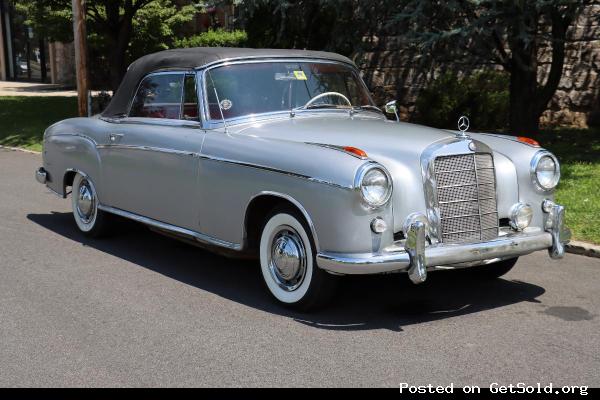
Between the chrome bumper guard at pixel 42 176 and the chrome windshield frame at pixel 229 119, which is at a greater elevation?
the chrome windshield frame at pixel 229 119

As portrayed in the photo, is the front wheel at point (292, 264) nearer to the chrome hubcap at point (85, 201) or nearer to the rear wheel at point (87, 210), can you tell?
the rear wheel at point (87, 210)

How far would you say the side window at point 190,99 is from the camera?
5.93 meters

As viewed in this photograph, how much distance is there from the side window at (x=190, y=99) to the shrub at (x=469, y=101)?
8343mm

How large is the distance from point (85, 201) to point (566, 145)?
309 inches

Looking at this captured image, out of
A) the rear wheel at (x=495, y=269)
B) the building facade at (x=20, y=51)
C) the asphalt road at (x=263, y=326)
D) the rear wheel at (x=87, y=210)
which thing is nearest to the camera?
the asphalt road at (x=263, y=326)

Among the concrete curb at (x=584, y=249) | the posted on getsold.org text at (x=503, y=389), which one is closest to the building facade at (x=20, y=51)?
the concrete curb at (x=584, y=249)

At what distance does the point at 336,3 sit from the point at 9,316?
7.65m

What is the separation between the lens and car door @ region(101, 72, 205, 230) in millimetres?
5762

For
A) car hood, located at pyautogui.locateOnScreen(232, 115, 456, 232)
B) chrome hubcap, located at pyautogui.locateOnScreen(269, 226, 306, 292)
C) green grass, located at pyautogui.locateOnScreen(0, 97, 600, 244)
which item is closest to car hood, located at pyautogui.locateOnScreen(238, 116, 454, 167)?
car hood, located at pyautogui.locateOnScreen(232, 115, 456, 232)

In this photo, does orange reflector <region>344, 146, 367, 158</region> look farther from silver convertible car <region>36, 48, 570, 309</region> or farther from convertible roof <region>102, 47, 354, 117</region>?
convertible roof <region>102, 47, 354, 117</region>

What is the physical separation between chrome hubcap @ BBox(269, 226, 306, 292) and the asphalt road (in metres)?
0.22

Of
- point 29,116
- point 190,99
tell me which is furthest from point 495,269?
A: point 29,116

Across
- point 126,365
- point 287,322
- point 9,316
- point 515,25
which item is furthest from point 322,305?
point 515,25

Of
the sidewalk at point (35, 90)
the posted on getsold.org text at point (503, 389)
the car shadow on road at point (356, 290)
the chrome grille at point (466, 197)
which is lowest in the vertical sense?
the sidewalk at point (35, 90)
